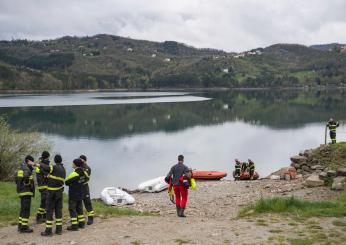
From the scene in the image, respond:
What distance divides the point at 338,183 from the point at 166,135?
5767 centimetres

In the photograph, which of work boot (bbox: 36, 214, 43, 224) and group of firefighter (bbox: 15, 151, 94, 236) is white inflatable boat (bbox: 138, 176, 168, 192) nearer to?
work boot (bbox: 36, 214, 43, 224)

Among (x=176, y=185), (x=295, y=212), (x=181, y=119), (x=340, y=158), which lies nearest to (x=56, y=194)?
(x=176, y=185)

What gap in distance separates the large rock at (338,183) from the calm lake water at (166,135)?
20.9 m

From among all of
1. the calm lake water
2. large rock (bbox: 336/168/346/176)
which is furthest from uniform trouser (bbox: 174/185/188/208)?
the calm lake water

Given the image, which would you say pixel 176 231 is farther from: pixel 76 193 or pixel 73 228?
pixel 76 193

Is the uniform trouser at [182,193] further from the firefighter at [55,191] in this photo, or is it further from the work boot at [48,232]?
the work boot at [48,232]

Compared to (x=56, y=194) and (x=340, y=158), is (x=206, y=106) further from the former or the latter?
(x=56, y=194)

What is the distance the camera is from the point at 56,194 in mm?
14250

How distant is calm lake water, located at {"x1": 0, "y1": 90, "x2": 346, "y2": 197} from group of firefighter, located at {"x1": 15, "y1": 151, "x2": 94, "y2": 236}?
22096 millimetres

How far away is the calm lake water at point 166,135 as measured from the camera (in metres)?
51.8

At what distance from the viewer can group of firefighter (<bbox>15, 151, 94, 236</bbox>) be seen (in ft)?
46.4

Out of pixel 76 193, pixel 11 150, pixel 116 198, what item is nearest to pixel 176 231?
pixel 76 193

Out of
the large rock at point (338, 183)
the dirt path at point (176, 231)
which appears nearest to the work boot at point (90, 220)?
the dirt path at point (176, 231)

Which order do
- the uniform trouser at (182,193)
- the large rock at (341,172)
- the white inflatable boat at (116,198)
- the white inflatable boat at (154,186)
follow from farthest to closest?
the white inflatable boat at (154,186) < the white inflatable boat at (116,198) < the large rock at (341,172) < the uniform trouser at (182,193)
